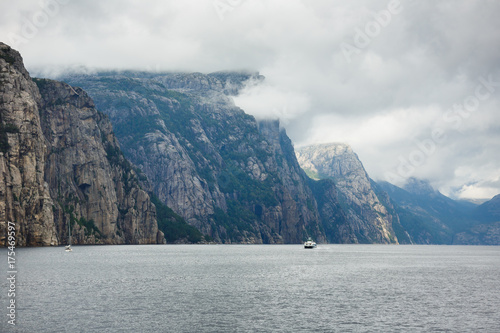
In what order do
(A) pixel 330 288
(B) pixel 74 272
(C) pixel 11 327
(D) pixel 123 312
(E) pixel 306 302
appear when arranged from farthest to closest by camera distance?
(B) pixel 74 272, (A) pixel 330 288, (E) pixel 306 302, (D) pixel 123 312, (C) pixel 11 327

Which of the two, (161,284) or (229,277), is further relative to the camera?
(229,277)

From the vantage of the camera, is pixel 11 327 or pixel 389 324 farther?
pixel 389 324

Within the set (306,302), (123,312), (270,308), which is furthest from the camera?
(306,302)

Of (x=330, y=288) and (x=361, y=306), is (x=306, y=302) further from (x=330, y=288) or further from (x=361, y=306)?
(x=330, y=288)

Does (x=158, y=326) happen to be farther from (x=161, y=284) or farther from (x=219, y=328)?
→ (x=161, y=284)

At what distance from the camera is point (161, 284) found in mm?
107250

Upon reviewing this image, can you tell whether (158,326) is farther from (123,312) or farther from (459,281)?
(459,281)

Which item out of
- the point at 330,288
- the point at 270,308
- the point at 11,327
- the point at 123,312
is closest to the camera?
the point at 11,327

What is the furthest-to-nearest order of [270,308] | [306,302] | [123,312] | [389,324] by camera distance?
[306,302]
[270,308]
[123,312]
[389,324]

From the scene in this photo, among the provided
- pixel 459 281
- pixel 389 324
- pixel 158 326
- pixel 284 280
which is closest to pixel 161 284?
pixel 284 280

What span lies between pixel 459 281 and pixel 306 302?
202 ft

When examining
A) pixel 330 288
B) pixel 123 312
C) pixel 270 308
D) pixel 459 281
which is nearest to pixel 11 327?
pixel 123 312

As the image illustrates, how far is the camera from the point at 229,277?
126 metres

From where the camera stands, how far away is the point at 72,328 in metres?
61.7
